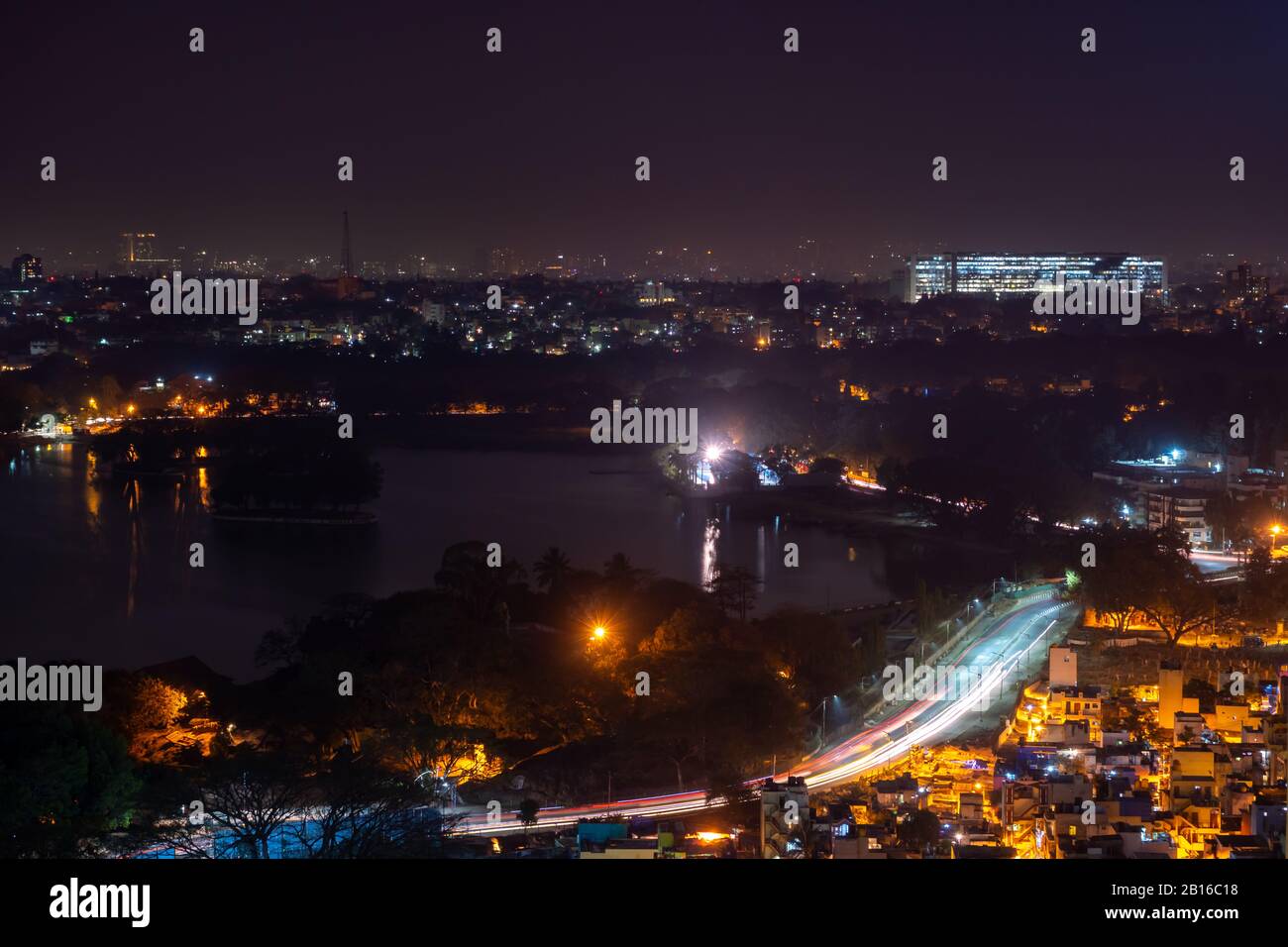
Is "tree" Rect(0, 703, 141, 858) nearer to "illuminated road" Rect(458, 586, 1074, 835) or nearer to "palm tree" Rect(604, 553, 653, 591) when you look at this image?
"illuminated road" Rect(458, 586, 1074, 835)

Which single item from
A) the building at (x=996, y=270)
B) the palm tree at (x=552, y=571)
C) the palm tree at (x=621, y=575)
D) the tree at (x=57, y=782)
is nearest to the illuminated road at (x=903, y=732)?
the tree at (x=57, y=782)

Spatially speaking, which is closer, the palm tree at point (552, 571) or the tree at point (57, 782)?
the tree at point (57, 782)

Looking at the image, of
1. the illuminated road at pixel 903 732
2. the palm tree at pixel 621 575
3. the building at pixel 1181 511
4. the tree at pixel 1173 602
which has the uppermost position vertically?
the building at pixel 1181 511

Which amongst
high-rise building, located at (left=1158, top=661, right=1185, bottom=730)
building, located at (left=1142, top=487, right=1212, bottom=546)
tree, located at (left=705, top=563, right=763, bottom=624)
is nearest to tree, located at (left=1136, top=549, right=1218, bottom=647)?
high-rise building, located at (left=1158, top=661, right=1185, bottom=730)

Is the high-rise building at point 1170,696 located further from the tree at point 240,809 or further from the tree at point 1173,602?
the tree at point 240,809
